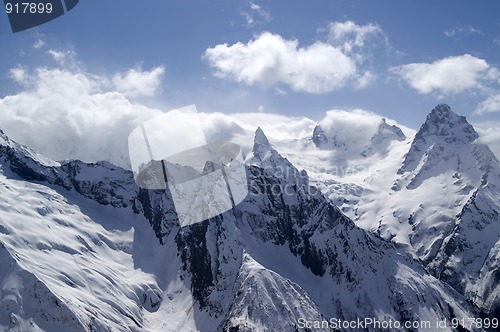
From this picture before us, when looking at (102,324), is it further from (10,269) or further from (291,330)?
(291,330)

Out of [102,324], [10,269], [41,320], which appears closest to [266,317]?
[102,324]

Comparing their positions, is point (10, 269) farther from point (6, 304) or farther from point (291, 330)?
point (291, 330)

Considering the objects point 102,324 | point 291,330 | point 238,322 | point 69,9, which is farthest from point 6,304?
point 69,9

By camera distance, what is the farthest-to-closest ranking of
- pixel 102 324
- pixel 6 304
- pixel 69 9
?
pixel 102 324 < pixel 6 304 < pixel 69 9

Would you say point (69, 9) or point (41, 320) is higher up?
point (69, 9)

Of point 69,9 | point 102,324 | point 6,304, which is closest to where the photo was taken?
point 69,9

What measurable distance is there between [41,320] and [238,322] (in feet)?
225

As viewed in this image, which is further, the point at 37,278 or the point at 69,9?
the point at 37,278

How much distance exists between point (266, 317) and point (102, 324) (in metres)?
59.5

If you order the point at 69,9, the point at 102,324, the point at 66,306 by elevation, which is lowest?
the point at 102,324

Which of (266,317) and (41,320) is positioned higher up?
(41,320)

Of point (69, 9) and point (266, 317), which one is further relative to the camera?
point (266, 317)

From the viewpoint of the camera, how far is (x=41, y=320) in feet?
592

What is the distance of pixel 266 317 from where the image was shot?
19950cm
